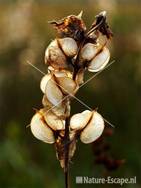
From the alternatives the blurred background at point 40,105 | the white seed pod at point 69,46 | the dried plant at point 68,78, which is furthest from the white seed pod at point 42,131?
the blurred background at point 40,105

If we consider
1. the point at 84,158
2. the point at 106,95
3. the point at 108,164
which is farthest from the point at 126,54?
the point at 108,164

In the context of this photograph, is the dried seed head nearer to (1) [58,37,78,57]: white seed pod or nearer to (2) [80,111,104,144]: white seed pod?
(1) [58,37,78,57]: white seed pod

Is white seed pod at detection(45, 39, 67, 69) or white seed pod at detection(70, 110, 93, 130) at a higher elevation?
white seed pod at detection(45, 39, 67, 69)

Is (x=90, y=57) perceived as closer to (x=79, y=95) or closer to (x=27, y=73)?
(x=79, y=95)

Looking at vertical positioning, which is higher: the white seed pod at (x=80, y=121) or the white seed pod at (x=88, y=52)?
the white seed pod at (x=88, y=52)

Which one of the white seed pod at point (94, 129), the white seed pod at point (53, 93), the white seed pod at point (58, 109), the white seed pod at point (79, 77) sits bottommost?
the white seed pod at point (94, 129)

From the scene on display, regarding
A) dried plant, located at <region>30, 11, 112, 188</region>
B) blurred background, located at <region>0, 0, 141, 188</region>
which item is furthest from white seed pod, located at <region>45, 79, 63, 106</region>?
blurred background, located at <region>0, 0, 141, 188</region>

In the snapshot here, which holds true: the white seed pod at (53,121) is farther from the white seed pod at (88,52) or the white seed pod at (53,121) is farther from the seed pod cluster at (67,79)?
the white seed pod at (88,52)
